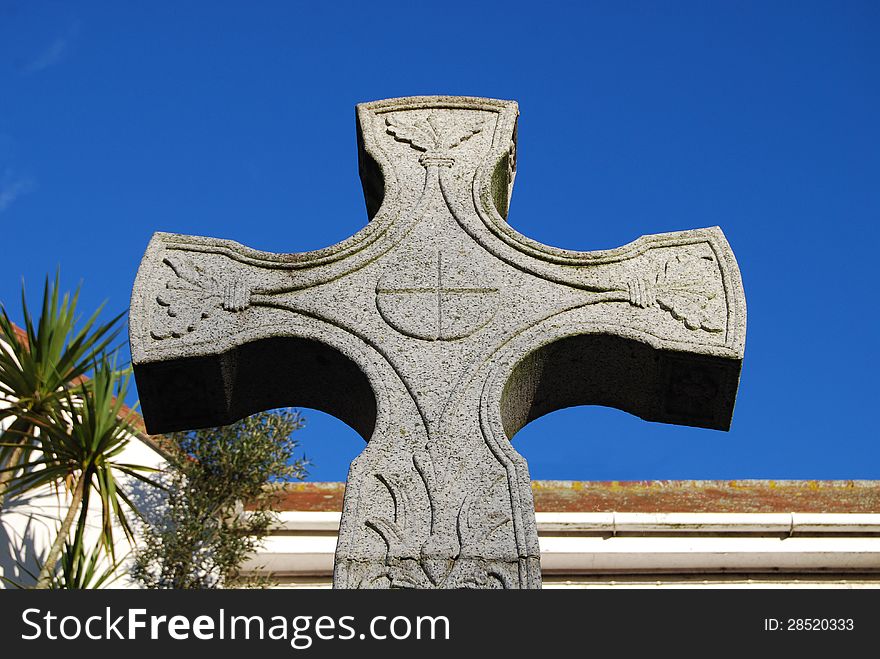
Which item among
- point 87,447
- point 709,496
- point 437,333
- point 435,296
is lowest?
point 437,333

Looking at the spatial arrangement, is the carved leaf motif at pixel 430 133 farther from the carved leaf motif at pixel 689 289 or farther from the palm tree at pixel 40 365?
the palm tree at pixel 40 365

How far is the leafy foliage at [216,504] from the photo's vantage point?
1012 cm

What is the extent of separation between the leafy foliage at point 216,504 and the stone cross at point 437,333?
5.83 m

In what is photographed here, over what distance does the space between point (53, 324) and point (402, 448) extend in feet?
24.1

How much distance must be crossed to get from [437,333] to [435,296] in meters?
0.17

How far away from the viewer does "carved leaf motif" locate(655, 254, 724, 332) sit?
3914 mm

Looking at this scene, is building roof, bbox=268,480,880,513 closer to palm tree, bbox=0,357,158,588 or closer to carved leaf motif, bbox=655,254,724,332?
palm tree, bbox=0,357,158,588

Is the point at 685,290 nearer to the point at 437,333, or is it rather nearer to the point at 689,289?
the point at 689,289

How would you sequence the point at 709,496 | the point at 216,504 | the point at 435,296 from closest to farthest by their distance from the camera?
the point at 435,296, the point at 709,496, the point at 216,504

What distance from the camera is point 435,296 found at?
12.9 ft

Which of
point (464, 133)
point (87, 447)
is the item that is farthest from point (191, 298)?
point (87, 447)

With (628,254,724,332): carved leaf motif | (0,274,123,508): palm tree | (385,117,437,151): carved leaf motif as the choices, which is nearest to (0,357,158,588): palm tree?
(0,274,123,508): palm tree
